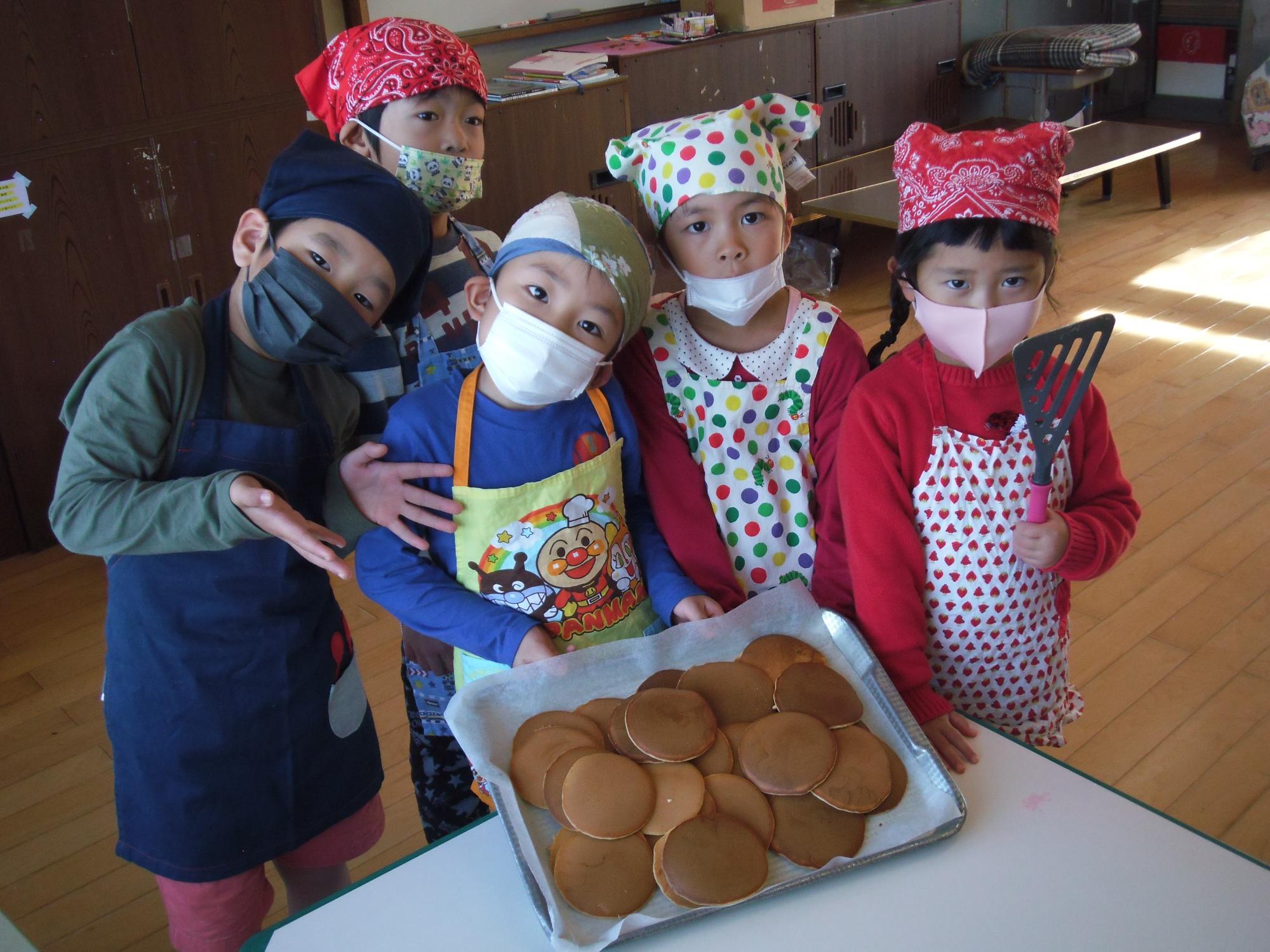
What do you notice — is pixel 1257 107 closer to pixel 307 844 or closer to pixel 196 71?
pixel 196 71

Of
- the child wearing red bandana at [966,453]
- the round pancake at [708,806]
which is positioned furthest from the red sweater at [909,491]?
the round pancake at [708,806]

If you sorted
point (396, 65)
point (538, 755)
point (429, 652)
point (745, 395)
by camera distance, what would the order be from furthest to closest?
point (396, 65), point (429, 652), point (745, 395), point (538, 755)

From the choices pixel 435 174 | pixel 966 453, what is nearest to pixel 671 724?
pixel 966 453

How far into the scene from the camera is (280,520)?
109cm

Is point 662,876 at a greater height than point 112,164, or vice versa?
point 112,164

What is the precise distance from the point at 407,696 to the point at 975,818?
0.92 m

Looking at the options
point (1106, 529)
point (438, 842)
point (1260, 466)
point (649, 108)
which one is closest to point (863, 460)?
point (1106, 529)

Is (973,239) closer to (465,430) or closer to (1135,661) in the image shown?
(465,430)

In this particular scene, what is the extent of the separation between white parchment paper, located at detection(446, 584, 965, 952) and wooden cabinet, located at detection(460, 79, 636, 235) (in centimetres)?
294

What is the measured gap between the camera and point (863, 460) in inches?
50.1

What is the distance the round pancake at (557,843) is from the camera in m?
0.95

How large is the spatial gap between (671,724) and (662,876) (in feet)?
0.51

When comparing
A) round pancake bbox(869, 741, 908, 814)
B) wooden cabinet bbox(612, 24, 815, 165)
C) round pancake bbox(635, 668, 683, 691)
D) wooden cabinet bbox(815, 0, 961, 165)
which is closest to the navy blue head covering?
round pancake bbox(635, 668, 683, 691)

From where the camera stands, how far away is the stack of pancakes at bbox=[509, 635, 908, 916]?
93 cm
